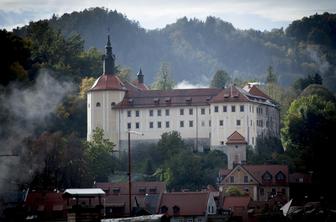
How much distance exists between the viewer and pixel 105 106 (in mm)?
133000

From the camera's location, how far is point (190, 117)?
5212 inches

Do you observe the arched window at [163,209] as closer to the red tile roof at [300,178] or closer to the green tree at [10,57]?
the green tree at [10,57]

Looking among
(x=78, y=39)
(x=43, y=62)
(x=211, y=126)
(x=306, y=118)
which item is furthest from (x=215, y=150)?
(x=78, y=39)

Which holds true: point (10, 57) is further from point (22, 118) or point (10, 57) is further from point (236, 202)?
point (22, 118)

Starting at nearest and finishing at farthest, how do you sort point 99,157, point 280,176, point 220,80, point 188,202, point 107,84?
point 188,202
point 280,176
point 99,157
point 107,84
point 220,80

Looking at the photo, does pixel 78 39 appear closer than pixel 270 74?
Yes

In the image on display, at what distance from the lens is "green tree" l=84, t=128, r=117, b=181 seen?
11881 cm

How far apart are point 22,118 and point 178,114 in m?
22.0

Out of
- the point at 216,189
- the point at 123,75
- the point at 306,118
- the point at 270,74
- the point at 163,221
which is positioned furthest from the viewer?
the point at 270,74

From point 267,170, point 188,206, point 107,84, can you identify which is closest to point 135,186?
point 267,170

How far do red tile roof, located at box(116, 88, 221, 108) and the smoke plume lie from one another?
6.76 meters

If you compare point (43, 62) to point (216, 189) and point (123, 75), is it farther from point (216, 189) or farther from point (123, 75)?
point (216, 189)

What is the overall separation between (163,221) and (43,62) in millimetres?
80421

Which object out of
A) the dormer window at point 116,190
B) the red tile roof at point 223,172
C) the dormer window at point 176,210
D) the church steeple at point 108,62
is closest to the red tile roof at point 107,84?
the church steeple at point 108,62
